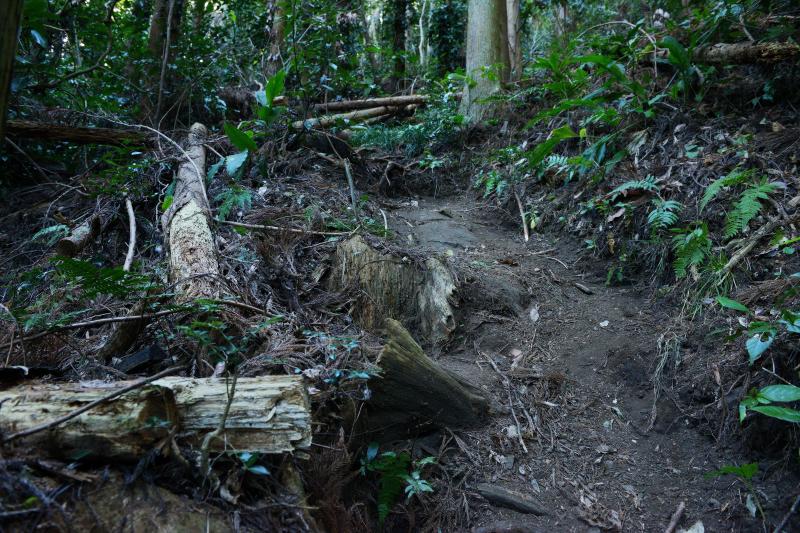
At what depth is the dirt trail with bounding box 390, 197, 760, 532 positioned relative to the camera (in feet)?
8.64

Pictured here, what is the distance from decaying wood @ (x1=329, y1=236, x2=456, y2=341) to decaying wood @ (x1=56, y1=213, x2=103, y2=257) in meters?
2.00

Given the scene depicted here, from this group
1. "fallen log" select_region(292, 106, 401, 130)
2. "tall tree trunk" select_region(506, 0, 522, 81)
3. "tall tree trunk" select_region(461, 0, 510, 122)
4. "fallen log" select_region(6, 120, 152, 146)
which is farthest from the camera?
"tall tree trunk" select_region(506, 0, 522, 81)

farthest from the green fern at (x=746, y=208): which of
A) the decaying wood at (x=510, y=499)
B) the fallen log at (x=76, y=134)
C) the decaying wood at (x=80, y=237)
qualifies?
the fallen log at (x=76, y=134)

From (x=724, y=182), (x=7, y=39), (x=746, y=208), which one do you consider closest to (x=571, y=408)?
(x=746, y=208)

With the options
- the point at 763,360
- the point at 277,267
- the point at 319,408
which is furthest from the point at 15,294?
the point at 763,360

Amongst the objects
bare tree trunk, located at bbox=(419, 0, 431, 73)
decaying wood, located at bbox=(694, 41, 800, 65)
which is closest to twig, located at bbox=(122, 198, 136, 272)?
decaying wood, located at bbox=(694, 41, 800, 65)

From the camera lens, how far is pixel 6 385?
6.46 ft

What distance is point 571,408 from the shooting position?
3.25 meters

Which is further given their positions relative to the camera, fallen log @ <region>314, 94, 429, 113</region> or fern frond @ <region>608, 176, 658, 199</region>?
fallen log @ <region>314, 94, 429, 113</region>

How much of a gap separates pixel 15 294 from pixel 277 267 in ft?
6.25

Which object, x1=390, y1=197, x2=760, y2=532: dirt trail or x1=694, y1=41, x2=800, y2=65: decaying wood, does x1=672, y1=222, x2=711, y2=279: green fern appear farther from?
x1=694, y1=41, x2=800, y2=65: decaying wood

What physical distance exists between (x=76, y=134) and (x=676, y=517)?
6203 millimetres

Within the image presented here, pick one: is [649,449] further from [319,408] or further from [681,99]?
[681,99]

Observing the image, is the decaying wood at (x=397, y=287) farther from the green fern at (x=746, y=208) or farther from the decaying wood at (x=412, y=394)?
the green fern at (x=746, y=208)
